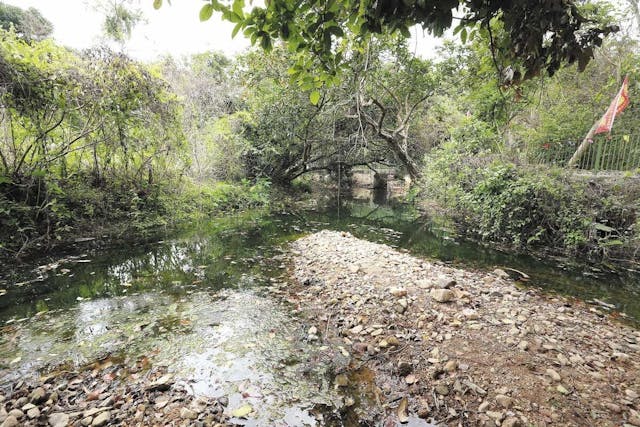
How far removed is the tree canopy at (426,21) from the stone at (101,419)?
3.23 m

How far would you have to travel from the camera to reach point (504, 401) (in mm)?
2582

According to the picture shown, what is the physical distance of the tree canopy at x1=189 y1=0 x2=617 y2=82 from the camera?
2082 millimetres

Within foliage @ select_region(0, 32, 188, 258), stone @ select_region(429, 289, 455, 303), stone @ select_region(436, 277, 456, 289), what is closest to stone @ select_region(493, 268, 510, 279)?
stone @ select_region(436, 277, 456, 289)

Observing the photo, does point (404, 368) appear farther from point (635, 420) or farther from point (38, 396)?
point (38, 396)

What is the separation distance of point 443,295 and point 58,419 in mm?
4275

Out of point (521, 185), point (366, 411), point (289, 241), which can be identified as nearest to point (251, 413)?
point (366, 411)

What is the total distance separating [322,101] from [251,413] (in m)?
13.2

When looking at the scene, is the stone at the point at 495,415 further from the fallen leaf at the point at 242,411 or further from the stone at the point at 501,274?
the stone at the point at 501,274

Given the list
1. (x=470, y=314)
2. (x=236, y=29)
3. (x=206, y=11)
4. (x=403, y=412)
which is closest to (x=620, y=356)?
(x=470, y=314)

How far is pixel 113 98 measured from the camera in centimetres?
780

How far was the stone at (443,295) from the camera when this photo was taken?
13.8 feet

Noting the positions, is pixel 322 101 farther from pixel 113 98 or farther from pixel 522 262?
pixel 522 262

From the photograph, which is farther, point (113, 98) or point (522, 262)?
point (113, 98)

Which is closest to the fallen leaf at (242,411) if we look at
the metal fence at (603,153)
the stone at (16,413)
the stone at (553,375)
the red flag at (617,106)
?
the stone at (16,413)
